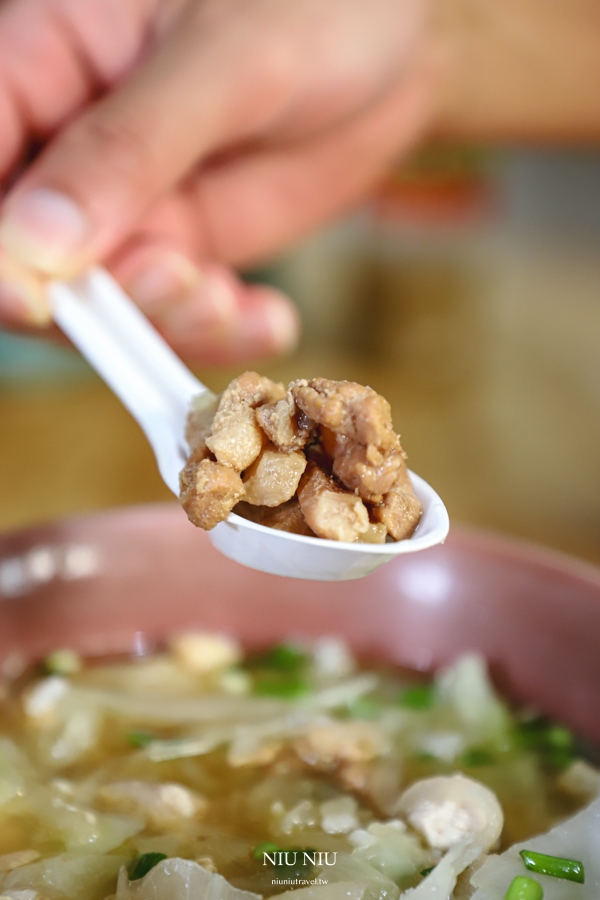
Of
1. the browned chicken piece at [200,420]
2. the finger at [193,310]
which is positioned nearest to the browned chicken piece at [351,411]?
the browned chicken piece at [200,420]

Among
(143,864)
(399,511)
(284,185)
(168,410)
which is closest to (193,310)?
(284,185)

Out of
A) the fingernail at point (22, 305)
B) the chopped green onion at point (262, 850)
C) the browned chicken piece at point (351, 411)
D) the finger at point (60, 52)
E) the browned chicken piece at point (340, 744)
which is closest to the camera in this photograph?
the browned chicken piece at point (351, 411)

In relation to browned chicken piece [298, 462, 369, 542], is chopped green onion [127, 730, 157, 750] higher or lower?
lower

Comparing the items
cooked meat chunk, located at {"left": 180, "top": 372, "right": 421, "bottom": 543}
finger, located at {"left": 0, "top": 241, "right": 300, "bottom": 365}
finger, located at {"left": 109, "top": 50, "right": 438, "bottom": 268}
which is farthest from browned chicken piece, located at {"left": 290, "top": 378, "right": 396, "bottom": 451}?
finger, located at {"left": 109, "top": 50, "right": 438, "bottom": 268}

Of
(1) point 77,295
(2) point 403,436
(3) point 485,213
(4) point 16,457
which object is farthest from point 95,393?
(3) point 485,213

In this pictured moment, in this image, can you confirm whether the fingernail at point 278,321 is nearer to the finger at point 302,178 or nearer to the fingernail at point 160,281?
the finger at point 302,178

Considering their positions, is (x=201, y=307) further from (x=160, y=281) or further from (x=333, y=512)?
(x=333, y=512)

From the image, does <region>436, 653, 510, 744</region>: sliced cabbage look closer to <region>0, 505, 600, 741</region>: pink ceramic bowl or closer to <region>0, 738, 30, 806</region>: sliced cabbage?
<region>0, 505, 600, 741</region>: pink ceramic bowl
